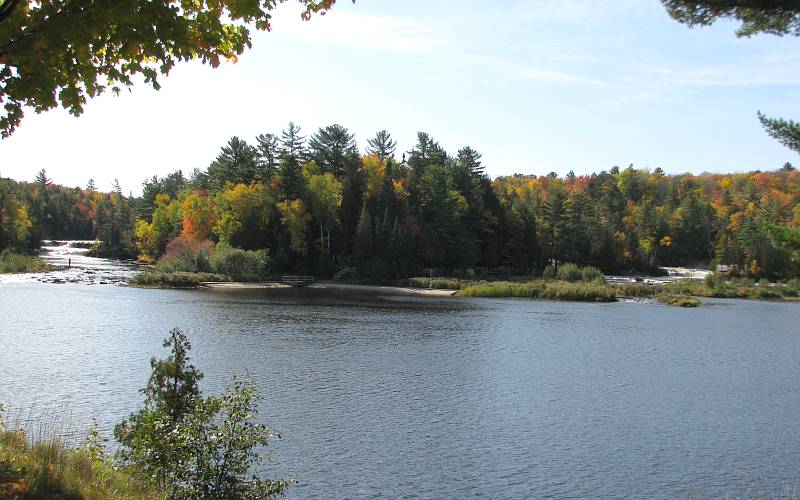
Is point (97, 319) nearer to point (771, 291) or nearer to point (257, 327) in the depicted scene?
point (257, 327)

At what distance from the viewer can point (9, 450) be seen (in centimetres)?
778

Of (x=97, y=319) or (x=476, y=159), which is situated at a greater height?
(x=476, y=159)

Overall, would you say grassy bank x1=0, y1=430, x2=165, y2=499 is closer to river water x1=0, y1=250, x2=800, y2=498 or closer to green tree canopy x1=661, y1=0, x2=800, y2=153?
river water x1=0, y1=250, x2=800, y2=498

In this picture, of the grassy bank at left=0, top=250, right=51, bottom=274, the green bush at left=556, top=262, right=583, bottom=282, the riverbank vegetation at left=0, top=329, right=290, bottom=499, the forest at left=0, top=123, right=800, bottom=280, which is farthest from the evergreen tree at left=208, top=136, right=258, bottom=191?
the riverbank vegetation at left=0, top=329, right=290, bottom=499

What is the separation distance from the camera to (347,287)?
253 ft

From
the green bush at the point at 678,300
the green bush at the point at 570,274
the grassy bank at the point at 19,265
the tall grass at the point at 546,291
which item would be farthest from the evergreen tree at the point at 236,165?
the green bush at the point at 678,300

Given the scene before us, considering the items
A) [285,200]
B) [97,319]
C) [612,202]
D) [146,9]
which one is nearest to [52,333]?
[97,319]

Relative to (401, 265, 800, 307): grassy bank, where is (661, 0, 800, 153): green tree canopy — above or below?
above

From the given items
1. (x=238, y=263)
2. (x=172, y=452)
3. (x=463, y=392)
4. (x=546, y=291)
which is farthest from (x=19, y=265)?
(x=172, y=452)

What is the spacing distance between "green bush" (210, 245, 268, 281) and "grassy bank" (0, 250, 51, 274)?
23.1 m

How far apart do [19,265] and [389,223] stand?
163 feet

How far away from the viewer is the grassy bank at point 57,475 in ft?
20.8

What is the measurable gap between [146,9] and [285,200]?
274 ft

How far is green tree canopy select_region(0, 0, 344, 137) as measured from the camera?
5617mm
